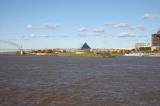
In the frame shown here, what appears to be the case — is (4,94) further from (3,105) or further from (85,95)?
(85,95)

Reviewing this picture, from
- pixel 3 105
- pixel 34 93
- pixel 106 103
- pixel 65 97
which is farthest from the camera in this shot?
pixel 34 93

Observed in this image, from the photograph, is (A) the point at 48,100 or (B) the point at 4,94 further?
(B) the point at 4,94

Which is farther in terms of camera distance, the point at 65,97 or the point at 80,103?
the point at 65,97

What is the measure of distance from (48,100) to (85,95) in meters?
4.15

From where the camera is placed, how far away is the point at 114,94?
29266 millimetres

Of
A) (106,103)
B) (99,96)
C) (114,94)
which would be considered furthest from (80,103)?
(114,94)

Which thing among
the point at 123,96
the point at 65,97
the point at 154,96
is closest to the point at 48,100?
the point at 65,97

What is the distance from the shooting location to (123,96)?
27875 mm

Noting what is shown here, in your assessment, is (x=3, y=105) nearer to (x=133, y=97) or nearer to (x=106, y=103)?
(x=106, y=103)

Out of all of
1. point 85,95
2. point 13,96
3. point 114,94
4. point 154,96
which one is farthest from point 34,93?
point 154,96

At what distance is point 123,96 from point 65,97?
16.3ft

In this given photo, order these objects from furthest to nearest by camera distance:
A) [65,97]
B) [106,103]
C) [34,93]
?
1. [34,93]
2. [65,97]
3. [106,103]

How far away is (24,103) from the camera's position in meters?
23.9

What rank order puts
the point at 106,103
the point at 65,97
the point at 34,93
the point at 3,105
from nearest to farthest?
the point at 3,105
the point at 106,103
the point at 65,97
the point at 34,93
